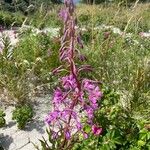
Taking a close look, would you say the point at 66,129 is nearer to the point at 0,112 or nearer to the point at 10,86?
the point at 0,112

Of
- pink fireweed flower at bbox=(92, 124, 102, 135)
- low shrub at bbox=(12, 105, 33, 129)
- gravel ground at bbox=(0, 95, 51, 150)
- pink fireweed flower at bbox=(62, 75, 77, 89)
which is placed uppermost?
pink fireweed flower at bbox=(62, 75, 77, 89)

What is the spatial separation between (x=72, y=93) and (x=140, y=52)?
403 centimetres

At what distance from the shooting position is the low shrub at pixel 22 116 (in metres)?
5.12

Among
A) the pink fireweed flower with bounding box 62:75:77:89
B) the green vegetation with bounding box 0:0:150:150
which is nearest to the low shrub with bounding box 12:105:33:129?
the green vegetation with bounding box 0:0:150:150

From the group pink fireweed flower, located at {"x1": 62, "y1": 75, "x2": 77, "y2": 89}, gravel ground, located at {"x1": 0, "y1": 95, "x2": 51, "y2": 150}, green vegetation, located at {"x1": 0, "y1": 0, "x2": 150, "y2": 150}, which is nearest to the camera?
pink fireweed flower, located at {"x1": 62, "y1": 75, "x2": 77, "y2": 89}

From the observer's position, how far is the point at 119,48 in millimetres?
6836

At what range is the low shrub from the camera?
512cm

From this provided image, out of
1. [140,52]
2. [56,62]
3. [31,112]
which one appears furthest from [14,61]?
[140,52]

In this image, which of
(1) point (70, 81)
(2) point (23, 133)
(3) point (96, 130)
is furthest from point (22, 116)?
(1) point (70, 81)

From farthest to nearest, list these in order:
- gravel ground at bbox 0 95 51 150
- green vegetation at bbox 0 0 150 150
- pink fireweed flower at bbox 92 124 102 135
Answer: gravel ground at bbox 0 95 51 150, green vegetation at bbox 0 0 150 150, pink fireweed flower at bbox 92 124 102 135

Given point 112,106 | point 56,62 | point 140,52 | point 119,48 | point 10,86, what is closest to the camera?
point 112,106

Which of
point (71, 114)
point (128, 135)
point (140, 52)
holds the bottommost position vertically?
point (140, 52)

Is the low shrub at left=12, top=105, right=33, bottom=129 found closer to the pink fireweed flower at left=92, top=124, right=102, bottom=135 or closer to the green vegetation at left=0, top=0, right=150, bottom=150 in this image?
the green vegetation at left=0, top=0, right=150, bottom=150

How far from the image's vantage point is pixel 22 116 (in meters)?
5.12
